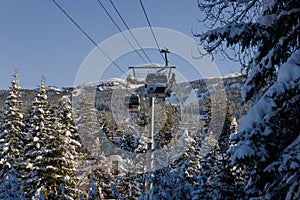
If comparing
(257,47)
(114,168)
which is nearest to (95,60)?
(257,47)

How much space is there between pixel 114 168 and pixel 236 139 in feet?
76.3

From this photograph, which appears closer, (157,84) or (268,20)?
(268,20)

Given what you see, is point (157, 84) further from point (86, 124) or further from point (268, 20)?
point (86, 124)

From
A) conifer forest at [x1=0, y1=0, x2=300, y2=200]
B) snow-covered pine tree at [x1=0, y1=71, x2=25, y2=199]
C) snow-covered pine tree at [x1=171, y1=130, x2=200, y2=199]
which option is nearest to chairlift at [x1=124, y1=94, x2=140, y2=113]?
conifer forest at [x1=0, y1=0, x2=300, y2=200]

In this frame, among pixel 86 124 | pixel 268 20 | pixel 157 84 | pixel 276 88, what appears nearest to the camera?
pixel 276 88

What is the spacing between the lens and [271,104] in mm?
4617

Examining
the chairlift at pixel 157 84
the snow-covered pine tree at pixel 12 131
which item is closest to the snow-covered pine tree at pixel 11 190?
the chairlift at pixel 157 84

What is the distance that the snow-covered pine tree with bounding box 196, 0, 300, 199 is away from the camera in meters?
4.50

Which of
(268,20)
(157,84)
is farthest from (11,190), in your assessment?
(268,20)

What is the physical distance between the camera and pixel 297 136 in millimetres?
4848

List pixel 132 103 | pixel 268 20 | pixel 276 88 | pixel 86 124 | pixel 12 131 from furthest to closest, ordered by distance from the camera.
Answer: pixel 86 124 < pixel 12 131 < pixel 132 103 < pixel 268 20 < pixel 276 88

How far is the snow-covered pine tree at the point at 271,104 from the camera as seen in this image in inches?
177

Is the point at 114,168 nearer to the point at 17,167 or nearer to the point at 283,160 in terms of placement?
the point at 17,167

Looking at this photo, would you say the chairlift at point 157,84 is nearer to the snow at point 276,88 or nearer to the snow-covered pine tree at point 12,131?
the snow at point 276,88
